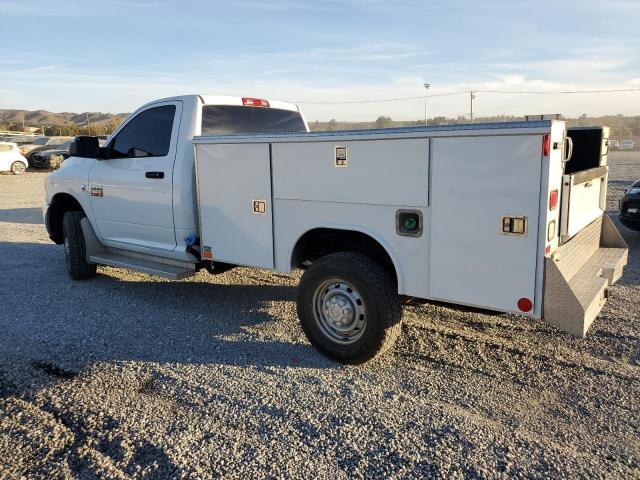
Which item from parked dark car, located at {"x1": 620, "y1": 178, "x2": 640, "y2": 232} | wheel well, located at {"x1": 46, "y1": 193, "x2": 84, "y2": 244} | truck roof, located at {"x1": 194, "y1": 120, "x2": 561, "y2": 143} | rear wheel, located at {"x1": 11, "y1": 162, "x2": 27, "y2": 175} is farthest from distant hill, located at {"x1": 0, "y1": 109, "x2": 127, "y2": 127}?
truck roof, located at {"x1": 194, "y1": 120, "x2": 561, "y2": 143}

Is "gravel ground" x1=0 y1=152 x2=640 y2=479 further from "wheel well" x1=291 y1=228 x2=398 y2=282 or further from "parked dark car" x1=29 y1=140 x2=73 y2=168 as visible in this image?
"parked dark car" x1=29 y1=140 x2=73 y2=168

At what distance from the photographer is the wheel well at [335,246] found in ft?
15.5

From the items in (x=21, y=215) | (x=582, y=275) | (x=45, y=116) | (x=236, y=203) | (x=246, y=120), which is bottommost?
(x=21, y=215)

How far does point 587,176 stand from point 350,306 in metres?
2.18

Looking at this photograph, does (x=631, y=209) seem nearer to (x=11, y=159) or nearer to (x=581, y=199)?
(x=581, y=199)

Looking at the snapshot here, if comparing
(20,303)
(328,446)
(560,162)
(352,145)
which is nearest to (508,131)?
(560,162)

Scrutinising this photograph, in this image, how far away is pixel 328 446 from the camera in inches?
134

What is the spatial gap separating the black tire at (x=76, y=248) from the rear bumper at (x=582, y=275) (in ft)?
18.4

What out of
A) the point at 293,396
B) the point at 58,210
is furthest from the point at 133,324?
the point at 58,210

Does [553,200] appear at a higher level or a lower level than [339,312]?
higher

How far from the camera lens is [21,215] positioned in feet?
45.8

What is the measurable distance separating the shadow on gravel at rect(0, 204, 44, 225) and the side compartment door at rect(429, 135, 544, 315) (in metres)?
11.2

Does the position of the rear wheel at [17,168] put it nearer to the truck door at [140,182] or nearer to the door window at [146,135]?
the truck door at [140,182]

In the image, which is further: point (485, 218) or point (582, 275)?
point (582, 275)
